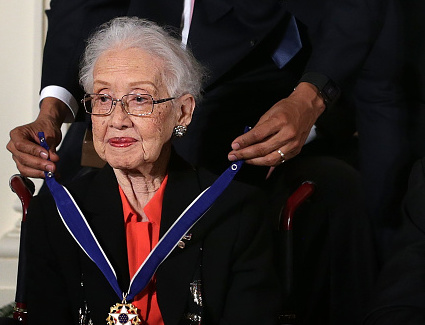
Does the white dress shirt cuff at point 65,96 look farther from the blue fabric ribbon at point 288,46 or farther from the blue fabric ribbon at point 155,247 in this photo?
the blue fabric ribbon at point 288,46

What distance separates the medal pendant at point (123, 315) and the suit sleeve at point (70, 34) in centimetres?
90

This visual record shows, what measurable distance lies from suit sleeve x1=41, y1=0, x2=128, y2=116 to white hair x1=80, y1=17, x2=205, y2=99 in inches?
16.9

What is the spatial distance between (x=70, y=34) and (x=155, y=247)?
1006mm

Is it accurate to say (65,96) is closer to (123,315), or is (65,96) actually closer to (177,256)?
(177,256)

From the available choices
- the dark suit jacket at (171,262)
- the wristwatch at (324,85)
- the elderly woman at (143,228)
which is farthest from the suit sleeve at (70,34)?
the wristwatch at (324,85)

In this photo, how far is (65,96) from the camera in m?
2.63

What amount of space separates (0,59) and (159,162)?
1816 mm

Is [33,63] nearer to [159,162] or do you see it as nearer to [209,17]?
[209,17]

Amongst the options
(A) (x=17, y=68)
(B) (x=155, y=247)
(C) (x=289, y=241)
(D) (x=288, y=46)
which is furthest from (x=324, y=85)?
(A) (x=17, y=68)

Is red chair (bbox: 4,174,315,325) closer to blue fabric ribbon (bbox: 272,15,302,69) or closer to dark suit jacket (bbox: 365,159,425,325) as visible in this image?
dark suit jacket (bbox: 365,159,425,325)

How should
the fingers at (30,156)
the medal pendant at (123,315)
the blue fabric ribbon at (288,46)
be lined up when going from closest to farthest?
1. the medal pendant at (123,315)
2. the fingers at (30,156)
3. the blue fabric ribbon at (288,46)

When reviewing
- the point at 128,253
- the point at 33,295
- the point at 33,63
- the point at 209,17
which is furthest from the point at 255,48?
the point at 33,63

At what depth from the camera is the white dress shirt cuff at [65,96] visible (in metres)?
2.63

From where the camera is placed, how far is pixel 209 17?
2596mm
